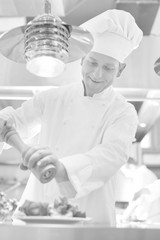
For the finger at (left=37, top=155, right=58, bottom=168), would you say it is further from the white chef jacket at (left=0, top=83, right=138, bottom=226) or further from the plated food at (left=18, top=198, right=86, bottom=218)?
the white chef jacket at (left=0, top=83, right=138, bottom=226)

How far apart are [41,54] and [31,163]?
1.33 ft

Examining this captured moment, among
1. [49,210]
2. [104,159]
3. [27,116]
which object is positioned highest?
[49,210]

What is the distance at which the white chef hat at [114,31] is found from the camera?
1.68m

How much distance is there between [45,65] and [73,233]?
2.42 feet

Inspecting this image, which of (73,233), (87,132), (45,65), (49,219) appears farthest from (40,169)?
(87,132)

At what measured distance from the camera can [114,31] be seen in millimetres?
1694

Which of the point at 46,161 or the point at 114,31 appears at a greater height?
the point at 114,31

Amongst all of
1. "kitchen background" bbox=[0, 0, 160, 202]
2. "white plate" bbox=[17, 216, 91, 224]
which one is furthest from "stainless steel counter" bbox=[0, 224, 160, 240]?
"kitchen background" bbox=[0, 0, 160, 202]

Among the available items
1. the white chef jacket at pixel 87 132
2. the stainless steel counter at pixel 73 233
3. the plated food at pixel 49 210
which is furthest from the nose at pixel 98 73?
the stainless steel counter at pixel 73 233

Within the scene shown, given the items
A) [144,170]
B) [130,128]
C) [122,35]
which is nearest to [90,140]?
[130,128]

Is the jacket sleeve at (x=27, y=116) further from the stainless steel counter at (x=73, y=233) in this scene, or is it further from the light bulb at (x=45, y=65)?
the stainless steel counter at (x=73, y=233)

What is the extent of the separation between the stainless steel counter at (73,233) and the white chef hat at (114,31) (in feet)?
3.30

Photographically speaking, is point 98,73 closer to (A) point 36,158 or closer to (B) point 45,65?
(B) point 45,65

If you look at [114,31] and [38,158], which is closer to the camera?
[38,158]
